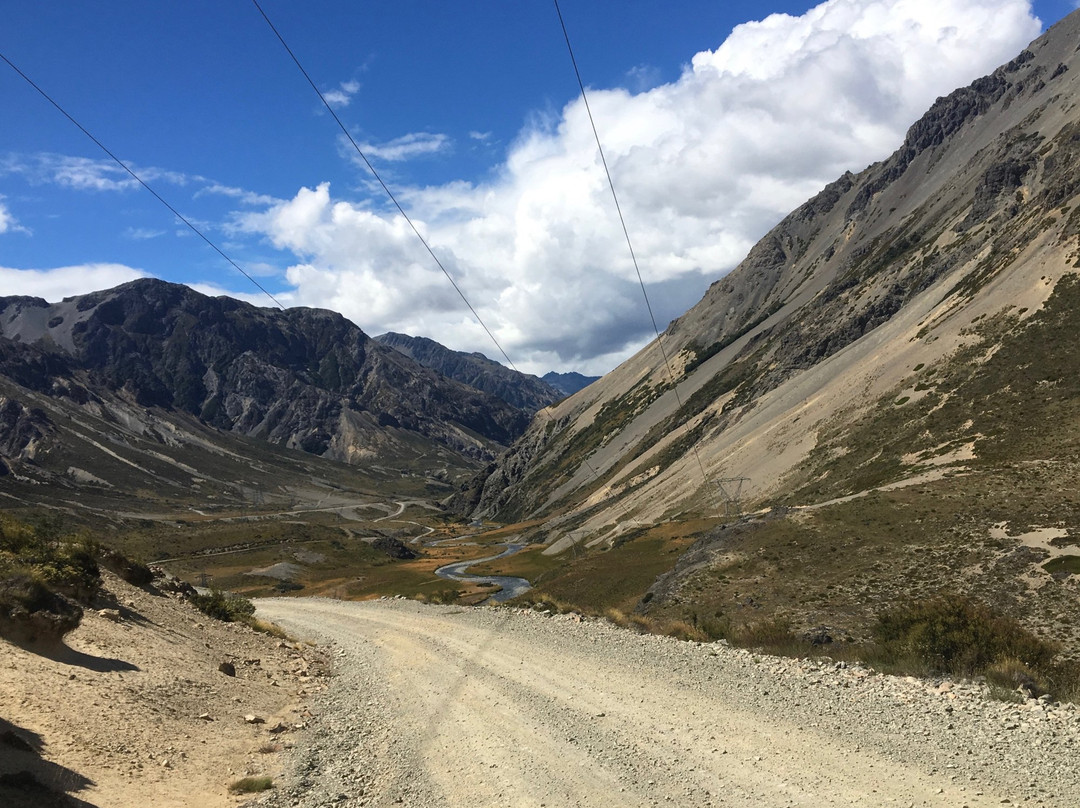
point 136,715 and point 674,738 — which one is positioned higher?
point 136,715

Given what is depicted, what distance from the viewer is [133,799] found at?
9.59 m

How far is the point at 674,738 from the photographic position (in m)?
12.5

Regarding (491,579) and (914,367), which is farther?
(491,579)

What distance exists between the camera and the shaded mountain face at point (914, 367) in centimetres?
6134

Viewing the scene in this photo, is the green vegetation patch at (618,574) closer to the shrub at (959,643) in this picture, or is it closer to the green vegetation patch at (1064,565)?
the green vegetation patch at (1064,565)

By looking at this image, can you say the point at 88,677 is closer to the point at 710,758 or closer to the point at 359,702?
the point at 359,702

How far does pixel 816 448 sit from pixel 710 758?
258ft

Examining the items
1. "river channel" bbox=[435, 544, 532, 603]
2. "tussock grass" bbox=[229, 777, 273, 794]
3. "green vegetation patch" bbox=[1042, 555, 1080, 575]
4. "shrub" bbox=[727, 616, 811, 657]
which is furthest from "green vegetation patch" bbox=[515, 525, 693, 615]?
"tussock grass" bbox=[229, 777, 273, 794]

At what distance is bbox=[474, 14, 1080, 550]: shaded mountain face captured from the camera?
201 feet

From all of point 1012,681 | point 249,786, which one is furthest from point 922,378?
point 249,786

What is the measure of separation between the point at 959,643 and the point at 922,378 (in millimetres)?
71319

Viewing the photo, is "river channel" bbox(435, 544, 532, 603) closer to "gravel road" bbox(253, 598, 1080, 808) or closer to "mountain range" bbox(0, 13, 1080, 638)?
"mountain range" bbox(0, 13, 1080, 638)

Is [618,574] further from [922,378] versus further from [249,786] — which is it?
[249,786]

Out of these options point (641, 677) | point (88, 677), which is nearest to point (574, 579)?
point (641, 677)
